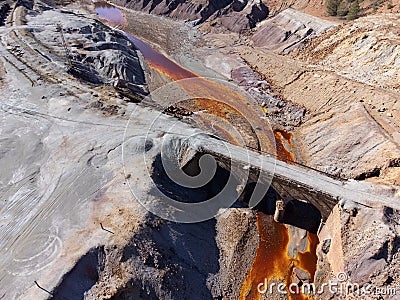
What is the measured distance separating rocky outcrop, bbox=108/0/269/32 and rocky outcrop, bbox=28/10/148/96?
56.8ft

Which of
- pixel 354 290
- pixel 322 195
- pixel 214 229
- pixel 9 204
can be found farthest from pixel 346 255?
pixel 9 204

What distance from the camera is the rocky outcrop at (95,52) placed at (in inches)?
1535

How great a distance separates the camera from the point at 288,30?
49031mm

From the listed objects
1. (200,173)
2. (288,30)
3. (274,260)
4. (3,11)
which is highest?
(3,11)

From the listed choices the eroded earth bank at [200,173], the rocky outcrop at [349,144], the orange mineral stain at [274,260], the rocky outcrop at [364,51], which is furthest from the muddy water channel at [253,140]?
the rocky outcrop at [364,51]

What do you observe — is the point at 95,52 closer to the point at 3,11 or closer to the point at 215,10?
the point at 3,11

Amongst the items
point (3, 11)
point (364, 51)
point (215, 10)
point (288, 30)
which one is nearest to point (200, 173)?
point (364, 51)

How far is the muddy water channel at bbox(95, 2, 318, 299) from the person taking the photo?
872 inches

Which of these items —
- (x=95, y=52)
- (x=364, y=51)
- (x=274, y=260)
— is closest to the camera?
(x=274, y=260)

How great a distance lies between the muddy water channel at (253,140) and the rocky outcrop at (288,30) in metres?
13.0

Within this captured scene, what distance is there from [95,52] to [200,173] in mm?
27380

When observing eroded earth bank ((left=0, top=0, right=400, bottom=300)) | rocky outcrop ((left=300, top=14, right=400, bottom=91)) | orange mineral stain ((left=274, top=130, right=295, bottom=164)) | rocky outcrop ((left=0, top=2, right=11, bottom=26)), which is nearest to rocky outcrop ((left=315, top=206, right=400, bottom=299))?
eroded earth bank ((left=0, top=0, right=400, bottom=300))

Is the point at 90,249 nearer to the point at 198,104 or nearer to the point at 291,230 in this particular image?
the point at 291,230

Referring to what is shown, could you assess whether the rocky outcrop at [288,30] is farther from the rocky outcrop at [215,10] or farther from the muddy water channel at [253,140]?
the muddy water channel at [253,140]
